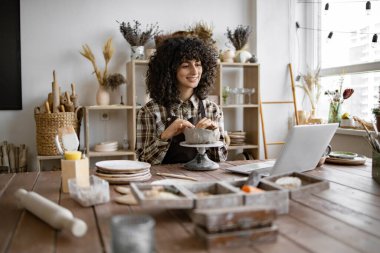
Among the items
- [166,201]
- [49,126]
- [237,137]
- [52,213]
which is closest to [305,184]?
[166,201]

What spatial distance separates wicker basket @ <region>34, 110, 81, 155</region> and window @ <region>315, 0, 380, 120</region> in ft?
9.03

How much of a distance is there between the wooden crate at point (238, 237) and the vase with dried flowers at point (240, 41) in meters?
3.36

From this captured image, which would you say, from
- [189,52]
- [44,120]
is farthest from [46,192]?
[44,120]

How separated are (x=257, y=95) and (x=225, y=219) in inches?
135

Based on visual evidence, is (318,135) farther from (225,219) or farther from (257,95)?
(257,95)

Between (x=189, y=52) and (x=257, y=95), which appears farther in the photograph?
(x=257, y=95)

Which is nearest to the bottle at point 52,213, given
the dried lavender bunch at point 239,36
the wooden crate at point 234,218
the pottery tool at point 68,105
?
the wooden crate at point 234,218

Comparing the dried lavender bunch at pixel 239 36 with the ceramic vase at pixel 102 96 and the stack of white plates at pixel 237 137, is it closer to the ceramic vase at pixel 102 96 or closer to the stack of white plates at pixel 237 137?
the stack of white plates at pixel 237 137

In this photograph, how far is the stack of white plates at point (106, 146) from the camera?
3.80 m

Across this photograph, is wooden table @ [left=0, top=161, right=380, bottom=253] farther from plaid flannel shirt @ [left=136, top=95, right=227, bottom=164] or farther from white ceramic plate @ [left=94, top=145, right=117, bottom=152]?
white ceramic plate @ [left=94, top=145, right=117, bottom=152]

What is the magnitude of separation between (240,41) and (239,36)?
0.18 feet

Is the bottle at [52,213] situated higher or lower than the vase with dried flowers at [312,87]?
lower

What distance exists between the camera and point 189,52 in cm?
239

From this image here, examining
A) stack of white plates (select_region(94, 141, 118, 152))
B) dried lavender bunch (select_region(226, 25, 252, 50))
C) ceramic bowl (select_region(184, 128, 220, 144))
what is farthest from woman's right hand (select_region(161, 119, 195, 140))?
dried lavender bunch (select_region(226, 25, 252, 50))
